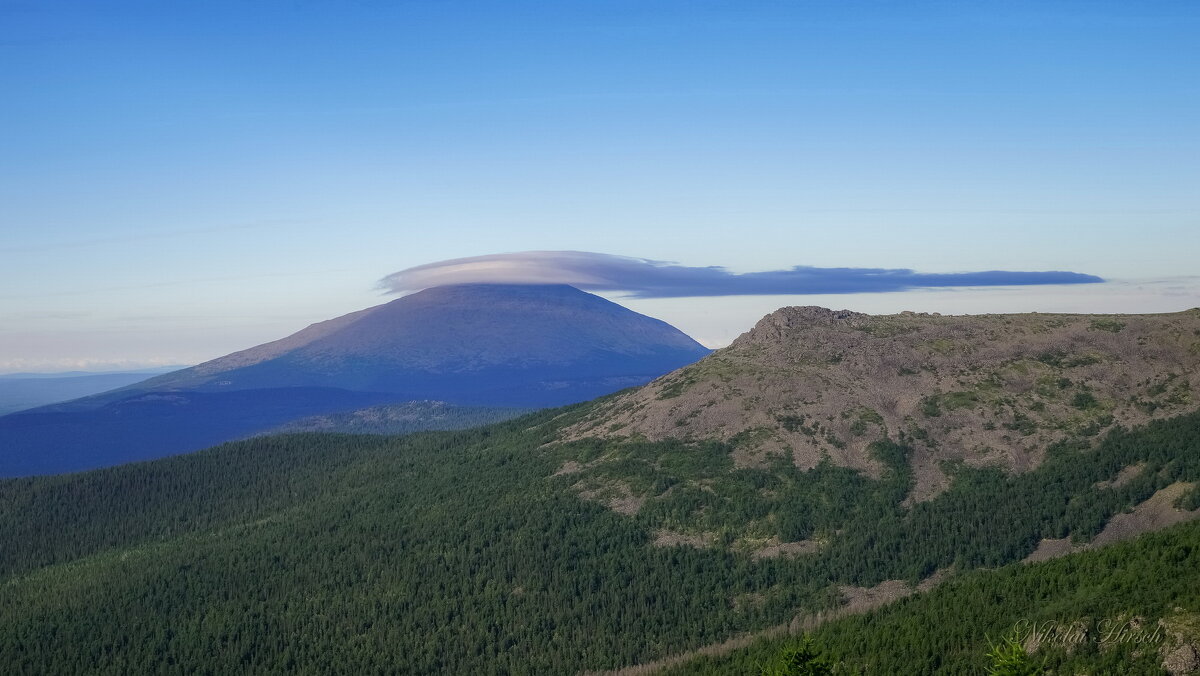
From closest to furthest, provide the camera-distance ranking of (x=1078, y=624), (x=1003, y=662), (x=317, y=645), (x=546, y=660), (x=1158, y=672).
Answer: (x=1003, y=662), (x=1158, y=672), (x=1078, y=624), (x=546, y=660), (x=317, y=645)

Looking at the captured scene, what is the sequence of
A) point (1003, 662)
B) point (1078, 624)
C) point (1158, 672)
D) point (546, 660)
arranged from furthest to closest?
point (546, 660)
point (1078, 624)
point (1158, 672)
point (1003, 662)

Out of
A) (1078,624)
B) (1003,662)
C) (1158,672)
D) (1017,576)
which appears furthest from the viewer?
(1017,576)

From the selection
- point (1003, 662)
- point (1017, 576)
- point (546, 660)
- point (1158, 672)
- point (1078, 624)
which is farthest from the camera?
point (546, 660)

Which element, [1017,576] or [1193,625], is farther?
[1017,576]

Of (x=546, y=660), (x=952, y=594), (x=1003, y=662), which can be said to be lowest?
(x=546, y=660)

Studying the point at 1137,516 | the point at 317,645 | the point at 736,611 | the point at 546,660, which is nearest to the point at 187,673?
the point at 317,645

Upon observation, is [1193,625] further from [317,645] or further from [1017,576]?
[317,645]

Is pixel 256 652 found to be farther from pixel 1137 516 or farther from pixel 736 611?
pixel 1137 516

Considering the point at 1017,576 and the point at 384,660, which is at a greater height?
the point at 1017,576

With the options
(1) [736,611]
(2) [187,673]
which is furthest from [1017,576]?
(2) [187,673]
